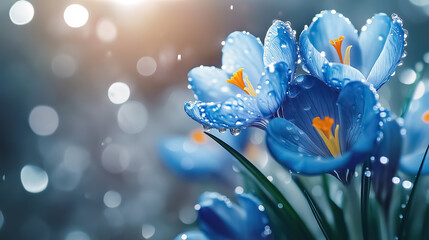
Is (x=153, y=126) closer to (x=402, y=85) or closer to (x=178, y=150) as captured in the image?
(x=178, y=150)

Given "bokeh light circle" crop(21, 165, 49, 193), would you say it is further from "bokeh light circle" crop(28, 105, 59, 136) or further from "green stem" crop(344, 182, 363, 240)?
"green stem" crop(344, 182, 363, 240)

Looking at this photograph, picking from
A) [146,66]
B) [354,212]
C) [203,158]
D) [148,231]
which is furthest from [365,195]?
[146,66]

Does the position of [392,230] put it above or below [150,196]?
above

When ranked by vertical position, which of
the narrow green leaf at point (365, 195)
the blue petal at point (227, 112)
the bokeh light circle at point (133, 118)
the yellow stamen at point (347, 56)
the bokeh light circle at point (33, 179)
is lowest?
the bokeh light circle at point (33, 179)

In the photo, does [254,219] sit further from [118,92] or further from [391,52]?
[118,92]

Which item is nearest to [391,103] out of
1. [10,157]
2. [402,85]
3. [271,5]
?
[402,85]

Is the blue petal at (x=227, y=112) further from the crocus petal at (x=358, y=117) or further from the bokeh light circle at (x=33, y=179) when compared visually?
the bokeh light circle at (x=33, y=179)

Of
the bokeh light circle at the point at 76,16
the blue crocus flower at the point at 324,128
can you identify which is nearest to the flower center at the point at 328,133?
the blue crocus flower at the point at 324,128
